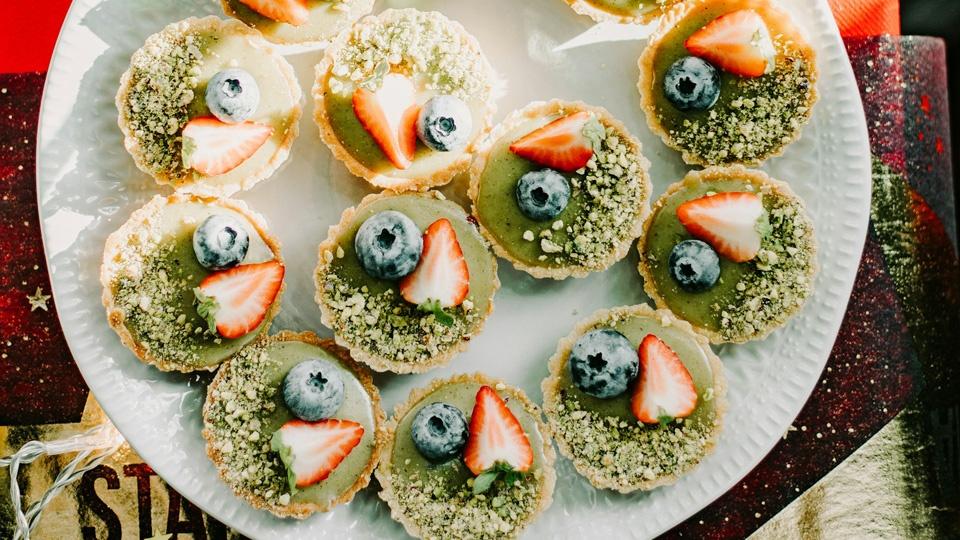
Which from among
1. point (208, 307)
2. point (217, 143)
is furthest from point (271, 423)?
point (217, 143)

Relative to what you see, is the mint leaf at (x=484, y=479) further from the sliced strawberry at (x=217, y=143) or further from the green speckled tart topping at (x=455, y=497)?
the sliced strawberry at (x=217, y=143)

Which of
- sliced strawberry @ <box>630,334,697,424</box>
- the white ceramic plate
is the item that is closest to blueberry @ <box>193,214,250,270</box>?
the white ceramic plate

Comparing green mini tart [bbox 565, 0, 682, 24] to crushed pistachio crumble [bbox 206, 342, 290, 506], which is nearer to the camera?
crushed pistachio crumble [bbox 206, 342, 290, 506]

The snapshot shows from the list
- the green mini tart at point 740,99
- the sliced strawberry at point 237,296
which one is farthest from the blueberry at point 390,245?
the green mini tart at point 740,99

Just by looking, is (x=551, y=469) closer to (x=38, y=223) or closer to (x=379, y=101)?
(x=379, y=101)

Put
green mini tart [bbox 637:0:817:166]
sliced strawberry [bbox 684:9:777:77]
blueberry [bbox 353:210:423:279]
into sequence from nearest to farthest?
blueberry [bbox 353:210:423:279] → sliced strawberry [bbox 684:9:777:77] → green mini tart [bbox 637:0:817:166]

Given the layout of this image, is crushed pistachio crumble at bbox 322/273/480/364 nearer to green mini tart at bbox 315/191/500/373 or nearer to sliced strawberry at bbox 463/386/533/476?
green mini tart at bbox 315/191/500/373
